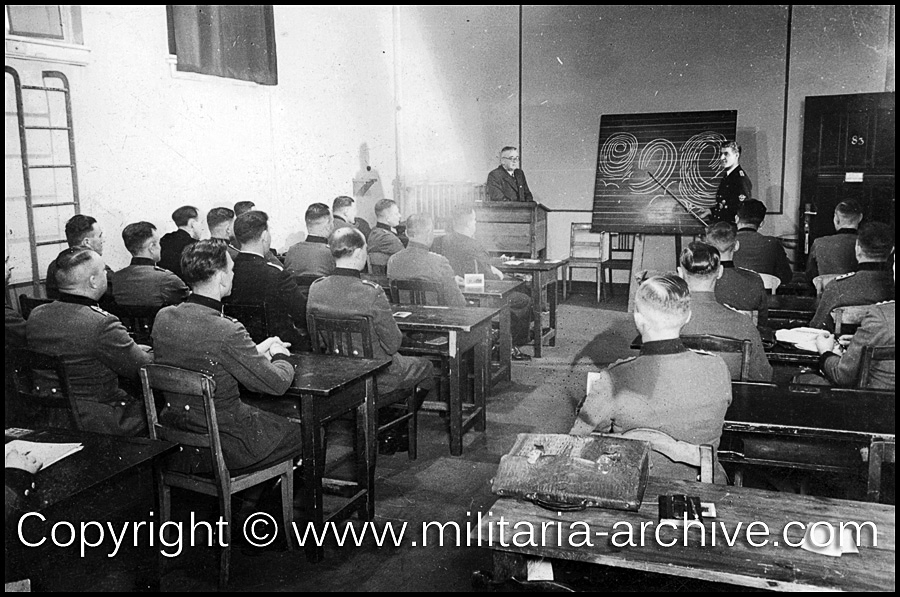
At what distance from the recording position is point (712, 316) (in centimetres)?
316

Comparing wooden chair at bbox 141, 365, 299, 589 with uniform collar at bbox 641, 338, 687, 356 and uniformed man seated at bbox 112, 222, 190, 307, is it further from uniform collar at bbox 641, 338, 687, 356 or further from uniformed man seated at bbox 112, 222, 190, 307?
uniformed man seated at bbox 112, 222, 190, 307

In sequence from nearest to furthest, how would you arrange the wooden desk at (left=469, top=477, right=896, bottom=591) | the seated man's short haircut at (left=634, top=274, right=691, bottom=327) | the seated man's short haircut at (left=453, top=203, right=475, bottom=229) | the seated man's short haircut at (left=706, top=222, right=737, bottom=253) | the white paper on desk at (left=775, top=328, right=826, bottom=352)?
the wooden desk at (left=469, top=477, right=896, bottom=591), the seated man's short haircut at (left=634, top=274, right=691, bottom=327), the white paper on desk at (left=775, top=328, right=826, bottom=352), the seated man's short haircut at (left=706, top=222, right=737, bottom=253), the seated man's short haircut at (left=453, top=203, right=475, bottom=229)

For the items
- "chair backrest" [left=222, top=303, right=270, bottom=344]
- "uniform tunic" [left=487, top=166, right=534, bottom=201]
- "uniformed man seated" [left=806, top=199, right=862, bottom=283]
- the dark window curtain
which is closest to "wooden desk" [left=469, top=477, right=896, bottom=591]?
"chair backrest" [left=222, top=303, right=270, bottom=344]

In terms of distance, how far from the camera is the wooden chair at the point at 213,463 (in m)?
2.39

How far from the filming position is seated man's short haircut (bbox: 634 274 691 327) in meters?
2.24

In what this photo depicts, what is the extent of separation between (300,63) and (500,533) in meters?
6.33

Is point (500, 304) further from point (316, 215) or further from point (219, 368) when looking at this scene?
point (219, 368)

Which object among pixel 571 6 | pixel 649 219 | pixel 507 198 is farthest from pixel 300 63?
pixel 649 219

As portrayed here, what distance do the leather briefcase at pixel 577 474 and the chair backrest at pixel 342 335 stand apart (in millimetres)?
1668

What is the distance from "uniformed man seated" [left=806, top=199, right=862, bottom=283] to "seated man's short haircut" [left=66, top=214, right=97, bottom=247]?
455 centimetres

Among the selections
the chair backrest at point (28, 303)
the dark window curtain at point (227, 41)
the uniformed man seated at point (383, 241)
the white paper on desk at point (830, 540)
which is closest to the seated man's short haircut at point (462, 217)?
the uniformed man seated at point (383, 241)

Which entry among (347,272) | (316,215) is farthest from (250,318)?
(316,215)

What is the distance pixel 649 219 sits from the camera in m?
8.46

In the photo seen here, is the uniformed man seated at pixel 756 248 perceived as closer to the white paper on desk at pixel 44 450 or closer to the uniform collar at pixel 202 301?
the uniform collar at pixel 202 301
